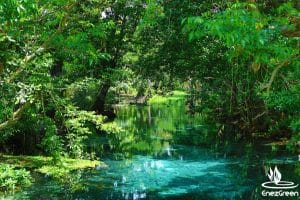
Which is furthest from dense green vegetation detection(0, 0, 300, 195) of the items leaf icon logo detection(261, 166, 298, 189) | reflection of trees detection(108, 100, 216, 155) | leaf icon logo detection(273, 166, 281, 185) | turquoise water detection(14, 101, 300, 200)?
leaf icon logo detection(261, 166, 298, 189)

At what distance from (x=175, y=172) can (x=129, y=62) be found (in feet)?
49.0

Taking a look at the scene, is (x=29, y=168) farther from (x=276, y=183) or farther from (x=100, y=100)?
(x=100, y=100)

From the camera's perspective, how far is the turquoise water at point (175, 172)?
42.9ft

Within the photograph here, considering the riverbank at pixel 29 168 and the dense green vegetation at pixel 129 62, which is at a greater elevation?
the dense green vegetation at pixel 129 62

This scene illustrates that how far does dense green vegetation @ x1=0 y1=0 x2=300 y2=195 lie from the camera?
5793mm

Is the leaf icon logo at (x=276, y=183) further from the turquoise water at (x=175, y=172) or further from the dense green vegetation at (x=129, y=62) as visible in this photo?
the dense green vegetation at (x=129, y=62)

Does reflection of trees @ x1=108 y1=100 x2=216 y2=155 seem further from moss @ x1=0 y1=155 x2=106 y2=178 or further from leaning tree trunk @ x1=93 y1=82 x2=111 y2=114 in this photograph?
moss @ x1=0 y1=155 x2=106 y2=178

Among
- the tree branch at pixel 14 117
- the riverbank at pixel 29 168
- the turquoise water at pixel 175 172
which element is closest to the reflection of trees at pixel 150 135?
the turquoise water at pixel 175 172

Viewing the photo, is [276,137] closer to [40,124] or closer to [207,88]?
[207,88]

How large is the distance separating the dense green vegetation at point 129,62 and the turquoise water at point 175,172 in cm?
86

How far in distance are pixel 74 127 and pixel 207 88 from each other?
50.4ft

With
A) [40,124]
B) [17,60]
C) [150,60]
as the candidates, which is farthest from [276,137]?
[17,60]

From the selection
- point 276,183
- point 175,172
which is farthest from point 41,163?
point 276,183

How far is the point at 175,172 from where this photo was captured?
16.3 metres
